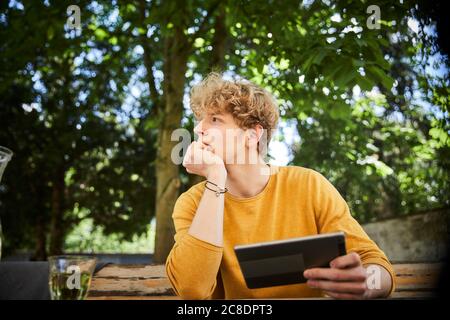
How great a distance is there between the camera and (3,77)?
16.0ft

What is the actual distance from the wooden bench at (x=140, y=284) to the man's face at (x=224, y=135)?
66cm

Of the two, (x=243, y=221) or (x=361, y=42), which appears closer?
(x=243, y=221)

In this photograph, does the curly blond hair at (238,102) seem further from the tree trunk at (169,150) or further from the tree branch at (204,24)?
the tree branch at (204,24)

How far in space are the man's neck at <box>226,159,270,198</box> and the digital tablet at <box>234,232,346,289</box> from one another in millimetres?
644

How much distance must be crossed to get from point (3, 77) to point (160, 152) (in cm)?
233

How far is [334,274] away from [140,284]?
116 cm

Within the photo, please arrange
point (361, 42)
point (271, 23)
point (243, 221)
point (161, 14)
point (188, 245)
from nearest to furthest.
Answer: point (188, 245), point (243, 221), point (361, 42), point (271, 23), point (161, 14)

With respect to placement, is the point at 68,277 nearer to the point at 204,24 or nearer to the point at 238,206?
the point at 238,206

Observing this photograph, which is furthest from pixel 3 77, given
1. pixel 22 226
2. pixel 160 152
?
pixel 22 226

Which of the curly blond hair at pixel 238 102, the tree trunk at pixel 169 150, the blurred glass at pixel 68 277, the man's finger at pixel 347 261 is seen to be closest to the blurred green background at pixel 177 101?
the tree trunk at pixel 169 150

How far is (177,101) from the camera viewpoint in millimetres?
4043

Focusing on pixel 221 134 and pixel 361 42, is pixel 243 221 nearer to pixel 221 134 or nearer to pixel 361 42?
pixel 221 134

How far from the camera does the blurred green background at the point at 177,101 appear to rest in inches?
103

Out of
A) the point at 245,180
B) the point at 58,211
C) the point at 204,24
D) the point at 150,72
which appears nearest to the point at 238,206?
the point at 245,180
